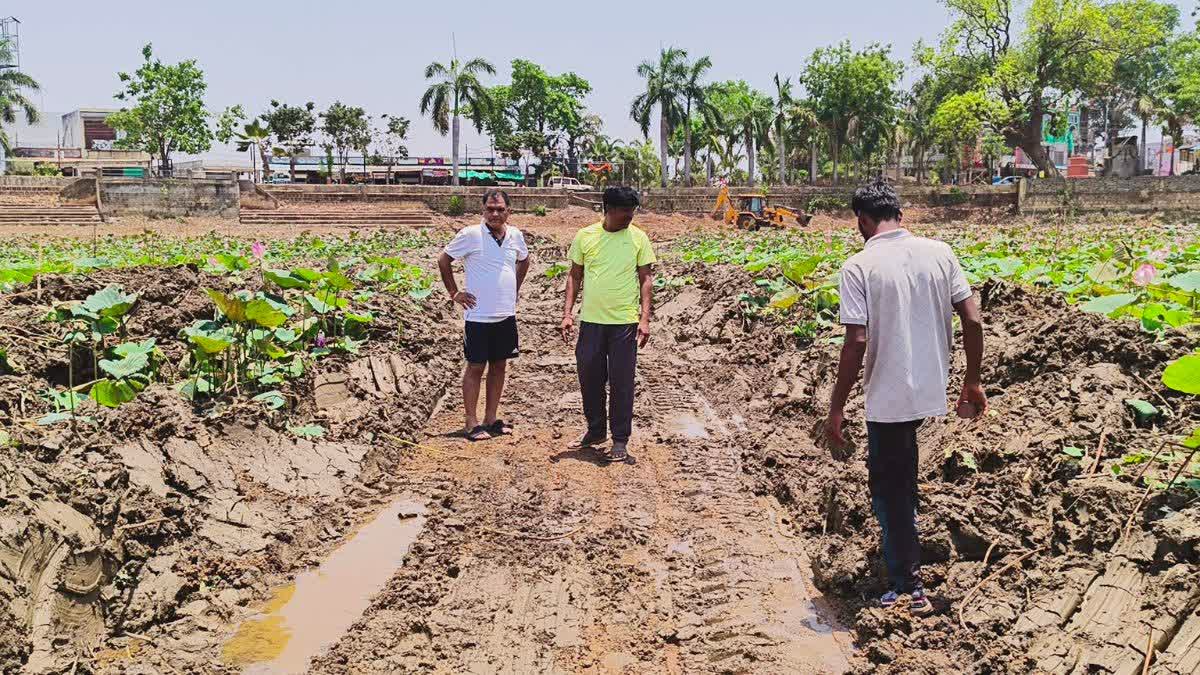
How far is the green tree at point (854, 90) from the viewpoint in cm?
5381

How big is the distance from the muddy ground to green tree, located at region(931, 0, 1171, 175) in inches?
1716

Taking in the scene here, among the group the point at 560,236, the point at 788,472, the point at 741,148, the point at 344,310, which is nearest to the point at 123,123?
the point at 560,236

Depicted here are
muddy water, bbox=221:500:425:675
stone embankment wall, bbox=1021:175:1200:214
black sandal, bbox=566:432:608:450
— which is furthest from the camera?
stone embankment wall, bbox=1021:175:1200:214

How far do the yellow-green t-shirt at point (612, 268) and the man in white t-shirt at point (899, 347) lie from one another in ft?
9.00

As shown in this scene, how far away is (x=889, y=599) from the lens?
423 centimetres

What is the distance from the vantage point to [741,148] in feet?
219

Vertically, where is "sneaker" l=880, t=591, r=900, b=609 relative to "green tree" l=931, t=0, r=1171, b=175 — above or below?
below

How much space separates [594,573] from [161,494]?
2.27 meters

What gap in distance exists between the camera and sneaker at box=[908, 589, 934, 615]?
410 cm

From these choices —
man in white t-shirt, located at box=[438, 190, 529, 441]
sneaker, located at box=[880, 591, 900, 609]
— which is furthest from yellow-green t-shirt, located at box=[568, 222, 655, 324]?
sneaker, located at box=[880, 591, 900, 609]

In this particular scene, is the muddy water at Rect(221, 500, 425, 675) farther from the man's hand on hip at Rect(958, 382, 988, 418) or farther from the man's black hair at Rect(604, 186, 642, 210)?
the man's hand on hip at Rect(958, 382, 988, 418)

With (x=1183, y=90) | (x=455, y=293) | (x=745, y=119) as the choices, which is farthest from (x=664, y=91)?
(x=455, y=293)

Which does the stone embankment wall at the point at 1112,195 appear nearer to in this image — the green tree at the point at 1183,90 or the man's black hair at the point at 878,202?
the green tree at the point at 1183,90

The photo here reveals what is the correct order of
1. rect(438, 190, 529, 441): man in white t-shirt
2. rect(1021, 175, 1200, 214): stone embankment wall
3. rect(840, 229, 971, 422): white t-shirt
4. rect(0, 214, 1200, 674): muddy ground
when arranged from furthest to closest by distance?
rect(1021, 175, 1200, 214): stone embankment wall → rect(438, 190, 529, 441): man in white t-shirt → rect(840, 229, 971, 422): white t-shirt → rect(0, 214, 1200, 674): muddy ground
